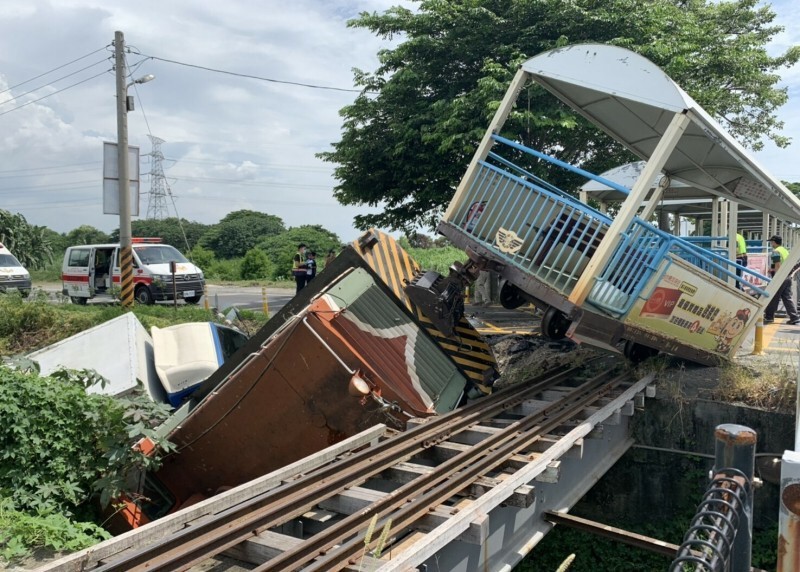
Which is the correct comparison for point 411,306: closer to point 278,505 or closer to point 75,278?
point 278,505

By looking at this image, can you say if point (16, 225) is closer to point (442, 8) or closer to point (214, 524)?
point (442, 8)

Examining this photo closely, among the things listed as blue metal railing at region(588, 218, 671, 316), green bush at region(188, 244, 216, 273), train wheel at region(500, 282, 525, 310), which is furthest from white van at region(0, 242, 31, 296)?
green bush at region(188, 244, 216, 273)

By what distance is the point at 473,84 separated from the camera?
14.3m

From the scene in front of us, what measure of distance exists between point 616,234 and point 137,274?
567 inches

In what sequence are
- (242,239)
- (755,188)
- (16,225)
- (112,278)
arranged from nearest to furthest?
(755,188)
(112,278)
(16,225)
(242,239)

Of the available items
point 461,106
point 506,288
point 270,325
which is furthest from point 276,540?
point 461,106

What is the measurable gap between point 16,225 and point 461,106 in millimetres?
28563

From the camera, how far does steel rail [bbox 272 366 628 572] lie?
347cm

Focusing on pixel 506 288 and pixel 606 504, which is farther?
pixel 506 288

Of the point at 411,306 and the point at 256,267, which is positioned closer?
the point at 411,306

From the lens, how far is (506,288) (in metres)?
8.12

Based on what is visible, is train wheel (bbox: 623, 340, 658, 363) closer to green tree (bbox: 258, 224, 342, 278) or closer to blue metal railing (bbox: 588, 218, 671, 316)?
→ blue metal railing (bbox: 588, 218, 671, 316)

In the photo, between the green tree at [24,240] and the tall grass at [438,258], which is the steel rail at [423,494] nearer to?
the tall grass at [438,258]

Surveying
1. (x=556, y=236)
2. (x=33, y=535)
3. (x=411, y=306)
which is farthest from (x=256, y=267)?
(x=33, y=535)
